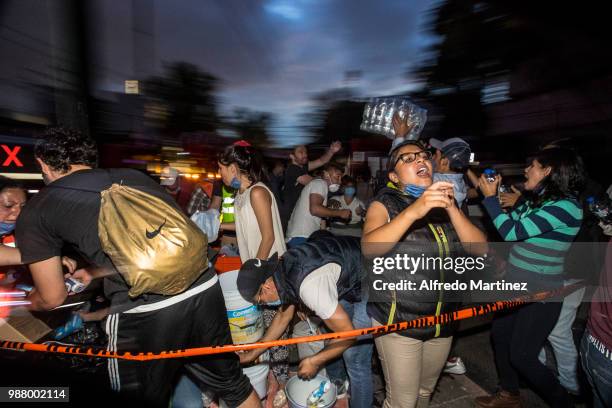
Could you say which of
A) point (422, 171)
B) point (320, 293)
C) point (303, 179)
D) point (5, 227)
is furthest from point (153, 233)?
point (303, 179)

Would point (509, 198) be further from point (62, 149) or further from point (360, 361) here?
point (62, 149)

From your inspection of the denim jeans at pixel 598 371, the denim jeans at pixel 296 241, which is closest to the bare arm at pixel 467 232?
the denim jeans at pixel 598 371

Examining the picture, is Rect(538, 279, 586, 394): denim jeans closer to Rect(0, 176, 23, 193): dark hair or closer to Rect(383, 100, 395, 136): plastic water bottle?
Rect(383, 100, 395, 136): plastic water bottle

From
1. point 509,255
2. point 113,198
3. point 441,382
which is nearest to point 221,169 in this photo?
point 113,198

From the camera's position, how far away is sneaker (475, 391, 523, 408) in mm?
2898

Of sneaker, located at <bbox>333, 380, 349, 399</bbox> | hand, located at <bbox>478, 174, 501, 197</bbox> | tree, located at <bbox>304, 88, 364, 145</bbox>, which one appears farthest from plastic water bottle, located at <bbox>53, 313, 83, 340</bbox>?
tree, located at <bbox>304, 88, 364, 145</bbox>

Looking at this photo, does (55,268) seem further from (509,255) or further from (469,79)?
(469,79)

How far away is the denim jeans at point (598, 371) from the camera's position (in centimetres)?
172

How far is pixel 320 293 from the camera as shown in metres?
2.05

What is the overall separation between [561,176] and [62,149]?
3.43 m

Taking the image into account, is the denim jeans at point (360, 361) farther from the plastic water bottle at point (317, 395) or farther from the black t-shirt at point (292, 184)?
the black t-shirt at point (292, 184)

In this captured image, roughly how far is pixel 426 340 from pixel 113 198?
2.05 m

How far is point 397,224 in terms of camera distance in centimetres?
183

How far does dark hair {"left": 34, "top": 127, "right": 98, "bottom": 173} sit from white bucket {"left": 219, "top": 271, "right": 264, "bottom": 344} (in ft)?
4.86
